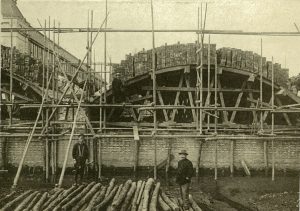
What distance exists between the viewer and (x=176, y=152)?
1495 cm

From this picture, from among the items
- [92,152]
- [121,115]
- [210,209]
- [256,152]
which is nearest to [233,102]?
[256,152]

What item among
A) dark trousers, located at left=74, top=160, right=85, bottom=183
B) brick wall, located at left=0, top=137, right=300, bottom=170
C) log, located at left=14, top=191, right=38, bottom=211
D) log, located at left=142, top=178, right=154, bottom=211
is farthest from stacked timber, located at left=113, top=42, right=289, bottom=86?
log, located at left=14, top=191, right=38, bottom=211

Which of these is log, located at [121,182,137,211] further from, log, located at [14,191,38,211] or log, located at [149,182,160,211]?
log, located at [14,191,38,211]

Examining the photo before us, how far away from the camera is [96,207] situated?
8383mm

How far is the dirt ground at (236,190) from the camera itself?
10.8 meters

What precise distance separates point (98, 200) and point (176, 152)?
20.4 feet

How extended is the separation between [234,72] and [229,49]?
3.30 feet

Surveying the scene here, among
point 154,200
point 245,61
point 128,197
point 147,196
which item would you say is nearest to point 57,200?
point 128,197

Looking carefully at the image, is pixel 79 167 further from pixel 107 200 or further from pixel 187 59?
pixel 187 59

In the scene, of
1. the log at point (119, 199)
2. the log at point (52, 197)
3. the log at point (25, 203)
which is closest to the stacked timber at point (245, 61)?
the log at point (119, 199)

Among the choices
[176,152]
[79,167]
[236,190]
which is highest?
[176,152]

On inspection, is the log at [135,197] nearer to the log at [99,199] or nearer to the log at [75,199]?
the log at [99,199]

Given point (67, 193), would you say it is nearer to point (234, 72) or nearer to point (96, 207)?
point (96, 207)

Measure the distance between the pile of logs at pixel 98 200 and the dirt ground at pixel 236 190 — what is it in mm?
1553
